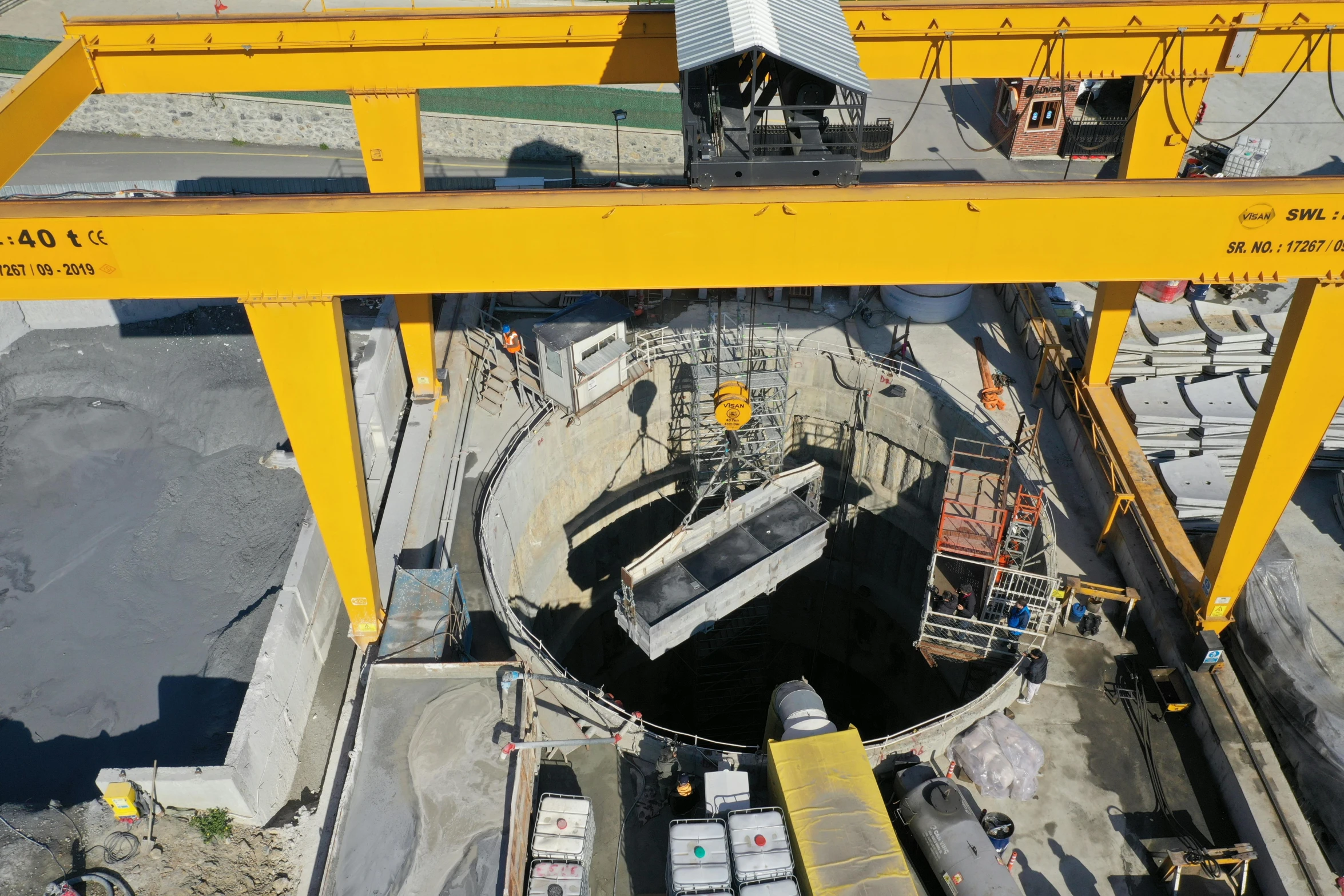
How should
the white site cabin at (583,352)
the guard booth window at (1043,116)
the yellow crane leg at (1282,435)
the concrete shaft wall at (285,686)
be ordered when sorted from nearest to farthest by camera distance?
the yellow crane leg at (1282,435)
the concrete shaft wall at (285,686)
the white site cabin at (583,352)
the guard booth window at (1043,116)

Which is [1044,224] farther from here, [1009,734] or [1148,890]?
[1148,890]

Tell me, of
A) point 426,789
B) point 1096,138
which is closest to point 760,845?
point 426,789

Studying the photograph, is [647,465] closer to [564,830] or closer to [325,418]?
[325,418]

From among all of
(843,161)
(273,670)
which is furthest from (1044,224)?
(273,670)

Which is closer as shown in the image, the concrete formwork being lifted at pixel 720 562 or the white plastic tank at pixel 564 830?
the white plastic tank at pixel 564 830

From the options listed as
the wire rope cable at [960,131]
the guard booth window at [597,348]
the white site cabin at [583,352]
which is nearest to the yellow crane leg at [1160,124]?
the wire rope cable at [960,131]

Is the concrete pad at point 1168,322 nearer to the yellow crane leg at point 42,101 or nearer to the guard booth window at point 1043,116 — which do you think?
the guard booth window at point 1043,116
